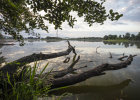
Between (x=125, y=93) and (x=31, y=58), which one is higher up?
(x=31, y=58)

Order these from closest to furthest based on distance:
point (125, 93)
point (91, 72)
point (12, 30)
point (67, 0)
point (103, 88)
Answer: point (67, 0) < point (12, 30) < point (125, 93) < point (103, 88) < point (91, 72)

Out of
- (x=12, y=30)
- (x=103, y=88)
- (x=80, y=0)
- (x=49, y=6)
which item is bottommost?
(x=103, y=88)

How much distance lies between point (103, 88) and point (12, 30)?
6263 mm

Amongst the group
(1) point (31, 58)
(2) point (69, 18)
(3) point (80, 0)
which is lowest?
(1) point (31, 58)

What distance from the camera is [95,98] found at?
434cm

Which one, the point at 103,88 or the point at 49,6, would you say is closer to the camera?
the point at 49,6

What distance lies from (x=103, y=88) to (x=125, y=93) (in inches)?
47.7

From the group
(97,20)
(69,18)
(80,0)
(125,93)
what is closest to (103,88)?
(125,93)

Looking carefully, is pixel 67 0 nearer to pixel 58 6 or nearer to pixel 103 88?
pixel 58 6

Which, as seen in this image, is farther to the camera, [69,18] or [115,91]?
[115,91]

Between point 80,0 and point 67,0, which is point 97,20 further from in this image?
point 67,0

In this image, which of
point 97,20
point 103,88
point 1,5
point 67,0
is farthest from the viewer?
point 103,88

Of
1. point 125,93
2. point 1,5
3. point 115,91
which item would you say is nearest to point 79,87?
point 115,91

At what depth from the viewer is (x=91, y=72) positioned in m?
5.68
